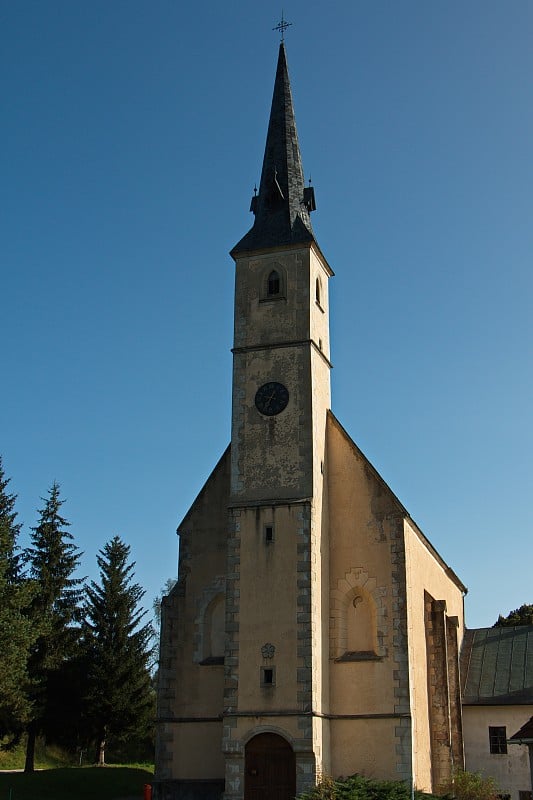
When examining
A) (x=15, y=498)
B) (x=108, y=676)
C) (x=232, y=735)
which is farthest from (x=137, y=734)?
(x=232, y=735)

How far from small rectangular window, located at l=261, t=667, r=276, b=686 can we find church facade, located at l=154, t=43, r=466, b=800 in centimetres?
3

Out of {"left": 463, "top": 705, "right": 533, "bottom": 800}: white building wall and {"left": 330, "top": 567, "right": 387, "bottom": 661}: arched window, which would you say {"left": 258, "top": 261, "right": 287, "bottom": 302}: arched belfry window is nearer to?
{"left": 330, "top": 567, "right": 387, "bottom": 661}: arched window

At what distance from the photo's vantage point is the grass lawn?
28.4 metres

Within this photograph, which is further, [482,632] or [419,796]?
[482,632]

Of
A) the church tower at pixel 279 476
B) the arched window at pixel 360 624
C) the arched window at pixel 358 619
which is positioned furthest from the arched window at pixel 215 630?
the arched window at pixel 360 624

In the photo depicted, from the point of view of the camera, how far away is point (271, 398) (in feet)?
87.0

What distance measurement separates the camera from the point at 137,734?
38656mm

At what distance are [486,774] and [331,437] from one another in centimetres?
1213

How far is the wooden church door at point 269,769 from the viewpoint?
2258 cm

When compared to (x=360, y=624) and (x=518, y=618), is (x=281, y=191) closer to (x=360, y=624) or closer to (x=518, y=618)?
(x=360, y=624)

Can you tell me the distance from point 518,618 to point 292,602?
28.8 m

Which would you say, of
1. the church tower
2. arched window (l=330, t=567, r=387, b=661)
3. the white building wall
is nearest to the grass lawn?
the church tower

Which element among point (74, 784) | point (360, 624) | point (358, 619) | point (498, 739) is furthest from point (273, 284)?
point (74, 784)

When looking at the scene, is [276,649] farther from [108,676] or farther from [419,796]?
[108,676]
